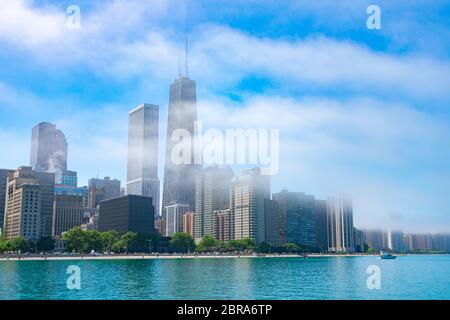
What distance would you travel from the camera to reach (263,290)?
5944 centimetres
